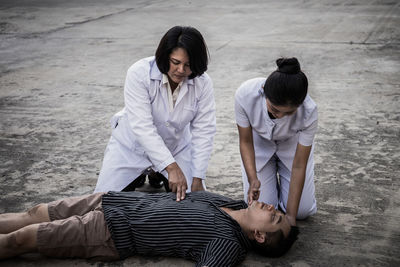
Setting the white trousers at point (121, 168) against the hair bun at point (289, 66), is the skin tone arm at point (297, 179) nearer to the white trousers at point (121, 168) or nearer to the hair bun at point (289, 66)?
the hair bun at point (289, 66)

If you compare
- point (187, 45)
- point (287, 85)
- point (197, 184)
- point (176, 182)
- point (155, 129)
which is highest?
point (187, 45)

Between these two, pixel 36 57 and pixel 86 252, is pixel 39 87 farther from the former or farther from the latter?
pixel 86 252

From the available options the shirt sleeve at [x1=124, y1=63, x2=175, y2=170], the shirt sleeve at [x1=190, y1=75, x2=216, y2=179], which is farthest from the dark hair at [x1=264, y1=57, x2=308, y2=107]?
the shirt sleeve at [x1=124, y1=63, x2=175, y2=170]

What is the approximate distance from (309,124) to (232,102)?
7.63 feet

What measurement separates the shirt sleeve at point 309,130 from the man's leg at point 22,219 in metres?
1.42

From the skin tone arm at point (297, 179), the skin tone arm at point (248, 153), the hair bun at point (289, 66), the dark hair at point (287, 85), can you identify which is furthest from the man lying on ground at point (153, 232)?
the hair bun at point (289, 66)

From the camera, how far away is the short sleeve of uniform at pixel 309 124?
8.25 ft

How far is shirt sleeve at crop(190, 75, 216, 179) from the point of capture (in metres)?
2.85

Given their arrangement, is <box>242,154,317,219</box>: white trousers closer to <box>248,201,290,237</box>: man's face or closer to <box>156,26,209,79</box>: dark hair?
<box>248,201,290,237</box>: man's face

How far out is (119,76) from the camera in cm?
578

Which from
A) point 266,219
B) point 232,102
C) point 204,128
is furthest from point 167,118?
point 232,102

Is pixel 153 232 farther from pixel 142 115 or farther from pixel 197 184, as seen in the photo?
pixel 142 115

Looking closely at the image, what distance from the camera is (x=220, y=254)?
2154 mm

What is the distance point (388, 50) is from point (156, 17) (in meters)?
5.14
